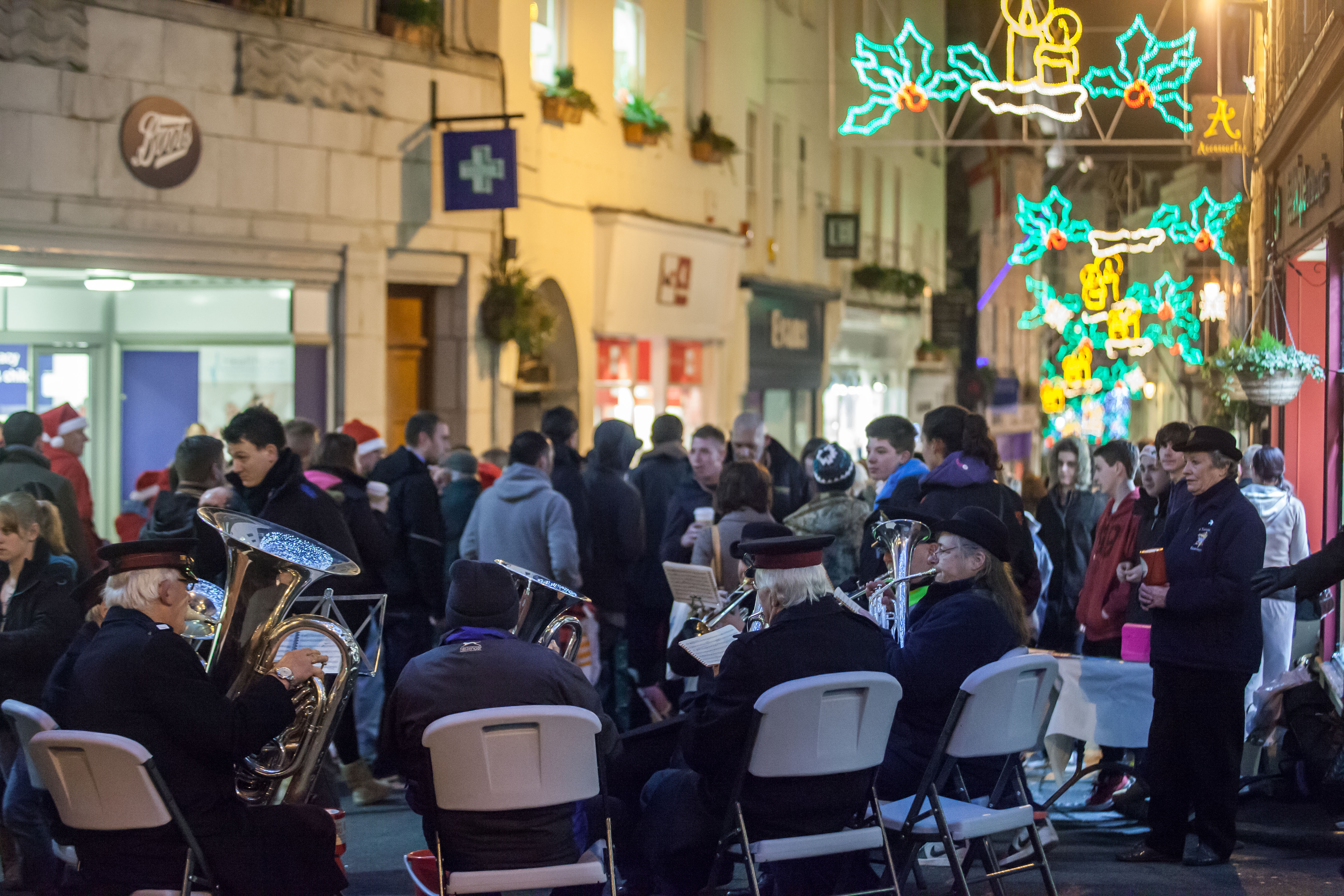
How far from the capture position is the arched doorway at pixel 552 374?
16578 mm

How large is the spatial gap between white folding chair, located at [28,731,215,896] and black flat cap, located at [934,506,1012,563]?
2.93 meters

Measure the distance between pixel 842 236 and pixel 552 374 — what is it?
30.4ft

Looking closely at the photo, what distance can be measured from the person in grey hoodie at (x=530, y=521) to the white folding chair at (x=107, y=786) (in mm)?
3907

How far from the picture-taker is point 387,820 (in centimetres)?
752

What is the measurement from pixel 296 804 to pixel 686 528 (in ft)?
12.3

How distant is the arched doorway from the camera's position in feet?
54.4

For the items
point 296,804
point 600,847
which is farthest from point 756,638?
point 296,804

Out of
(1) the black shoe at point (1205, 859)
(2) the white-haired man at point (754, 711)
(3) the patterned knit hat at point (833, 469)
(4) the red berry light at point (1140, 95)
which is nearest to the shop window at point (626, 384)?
(4) the red berry light at point (1140, 95)

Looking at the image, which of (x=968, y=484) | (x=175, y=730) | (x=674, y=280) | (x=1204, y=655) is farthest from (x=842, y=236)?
(x=175, y=730)

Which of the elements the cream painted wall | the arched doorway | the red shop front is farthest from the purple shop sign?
the red shop front

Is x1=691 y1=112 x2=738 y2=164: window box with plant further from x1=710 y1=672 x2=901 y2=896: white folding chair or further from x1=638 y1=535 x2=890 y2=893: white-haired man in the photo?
x1=710 y1=672 x2=901 y2=896: white folding chair

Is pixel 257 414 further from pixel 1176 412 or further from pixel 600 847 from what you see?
pixel 1176 412

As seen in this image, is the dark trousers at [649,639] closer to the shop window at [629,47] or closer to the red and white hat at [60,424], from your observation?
the red and white hat at [60,424]

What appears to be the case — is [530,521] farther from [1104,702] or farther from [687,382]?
[687,382]
